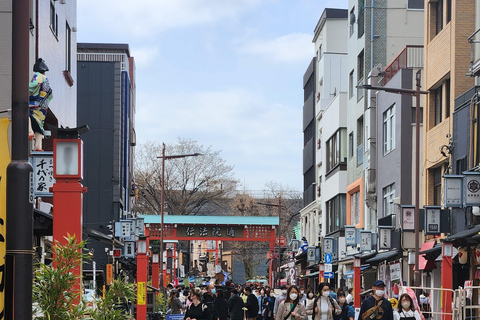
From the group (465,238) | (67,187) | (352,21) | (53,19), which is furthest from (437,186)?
(67,187)

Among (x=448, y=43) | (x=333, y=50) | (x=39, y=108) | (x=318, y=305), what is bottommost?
(x=318, y=305)

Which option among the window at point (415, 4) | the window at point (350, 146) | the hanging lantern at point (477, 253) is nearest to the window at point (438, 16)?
the hanging lantern at point (477, 253)

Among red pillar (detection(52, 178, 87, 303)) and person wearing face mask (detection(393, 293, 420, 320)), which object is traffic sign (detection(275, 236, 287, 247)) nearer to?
person wearing face mask (detection(393, 293, 420, 320))

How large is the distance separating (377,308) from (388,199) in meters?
28.2

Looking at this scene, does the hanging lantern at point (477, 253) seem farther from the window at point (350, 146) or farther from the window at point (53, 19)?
the window at point (350, 146)

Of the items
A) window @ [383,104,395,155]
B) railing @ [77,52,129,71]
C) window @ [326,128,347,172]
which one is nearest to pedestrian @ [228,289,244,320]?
window @ [383,104,395,155]

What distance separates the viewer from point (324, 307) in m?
23.0

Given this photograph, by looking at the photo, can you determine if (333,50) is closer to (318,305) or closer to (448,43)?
(448,43)

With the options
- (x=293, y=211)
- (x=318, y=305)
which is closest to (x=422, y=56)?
(x=318, y=305)

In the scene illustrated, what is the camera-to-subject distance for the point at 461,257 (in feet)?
104

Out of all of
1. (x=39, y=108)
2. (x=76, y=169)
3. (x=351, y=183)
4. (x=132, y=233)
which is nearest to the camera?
(x=76, y=169)

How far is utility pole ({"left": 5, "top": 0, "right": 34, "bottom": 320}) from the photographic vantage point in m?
9.27

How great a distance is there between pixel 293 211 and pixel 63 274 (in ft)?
352

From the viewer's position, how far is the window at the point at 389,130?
44.0 metres
